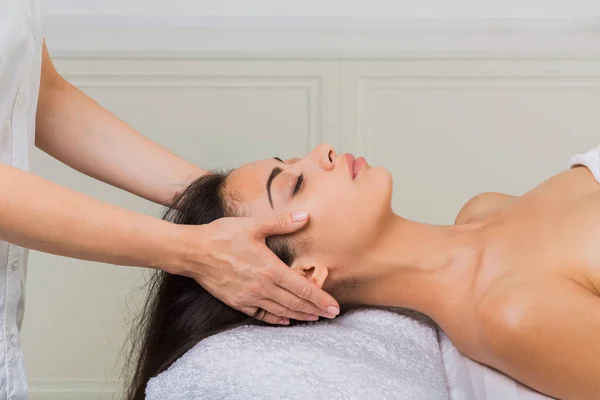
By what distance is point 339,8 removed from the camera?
7.84 ft

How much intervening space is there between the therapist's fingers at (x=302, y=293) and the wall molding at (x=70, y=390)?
1500mm

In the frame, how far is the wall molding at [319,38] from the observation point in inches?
93.4

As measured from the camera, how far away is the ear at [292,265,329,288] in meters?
1.43

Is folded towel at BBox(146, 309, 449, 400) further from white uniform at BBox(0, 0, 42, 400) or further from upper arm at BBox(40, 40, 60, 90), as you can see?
upper arm at BBox(40, 40, 60, 90)

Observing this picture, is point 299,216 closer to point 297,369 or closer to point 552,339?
Answer: point 297,369

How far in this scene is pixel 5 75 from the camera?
4.09 ft

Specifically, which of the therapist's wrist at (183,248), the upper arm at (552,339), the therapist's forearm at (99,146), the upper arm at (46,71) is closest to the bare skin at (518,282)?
the upper arm at (552,339)

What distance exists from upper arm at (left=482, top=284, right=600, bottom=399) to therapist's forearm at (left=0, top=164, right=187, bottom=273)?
0.60m

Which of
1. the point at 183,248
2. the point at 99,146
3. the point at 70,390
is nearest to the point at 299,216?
the point at 183,248

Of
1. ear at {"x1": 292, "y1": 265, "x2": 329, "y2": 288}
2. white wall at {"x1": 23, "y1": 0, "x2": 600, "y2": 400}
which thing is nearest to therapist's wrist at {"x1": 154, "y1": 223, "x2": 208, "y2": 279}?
ear at {"x1": 292, "y1": 265, "x2": 329, "y2": 288}

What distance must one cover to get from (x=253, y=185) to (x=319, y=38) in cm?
107

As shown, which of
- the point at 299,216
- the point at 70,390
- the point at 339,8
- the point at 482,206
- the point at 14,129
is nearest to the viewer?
the point at 14,129

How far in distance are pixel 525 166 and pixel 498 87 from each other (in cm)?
29

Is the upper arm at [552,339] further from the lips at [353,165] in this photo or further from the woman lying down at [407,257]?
the lips at [353,165]
